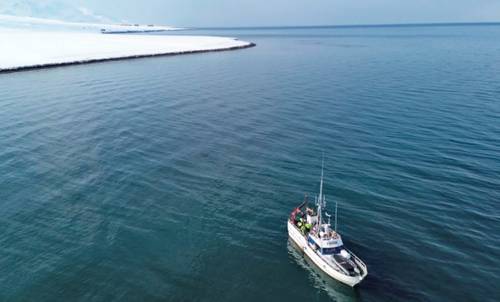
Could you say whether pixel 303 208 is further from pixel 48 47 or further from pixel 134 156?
pixel 48 47

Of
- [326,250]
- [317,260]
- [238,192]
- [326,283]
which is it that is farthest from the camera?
[238,192]

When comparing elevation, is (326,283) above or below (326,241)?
below

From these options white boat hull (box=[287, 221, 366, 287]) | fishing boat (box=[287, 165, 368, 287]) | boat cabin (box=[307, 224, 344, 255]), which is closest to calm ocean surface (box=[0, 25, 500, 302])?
white boat hull (box=[287, 221, 366, 287])

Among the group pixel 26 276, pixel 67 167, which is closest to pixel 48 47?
pixel 67 167

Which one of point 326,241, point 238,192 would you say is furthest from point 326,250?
point 238,192

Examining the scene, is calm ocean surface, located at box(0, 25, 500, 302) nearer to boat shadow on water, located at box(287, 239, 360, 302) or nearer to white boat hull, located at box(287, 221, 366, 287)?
boat shadow on water, located at box(287, 239, 360, 302)

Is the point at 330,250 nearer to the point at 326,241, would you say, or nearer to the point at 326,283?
the point at 326,241

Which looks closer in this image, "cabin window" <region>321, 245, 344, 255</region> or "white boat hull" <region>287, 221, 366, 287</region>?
Answer: "white boat hull" <region>287, 221, 366, 287</region>
